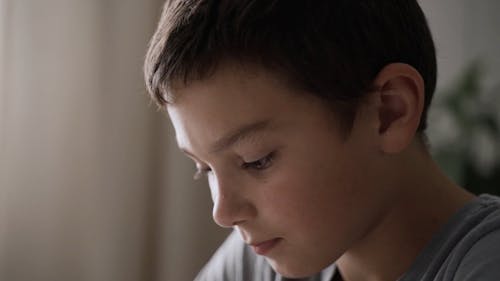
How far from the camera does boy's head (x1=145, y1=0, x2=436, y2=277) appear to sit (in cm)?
83

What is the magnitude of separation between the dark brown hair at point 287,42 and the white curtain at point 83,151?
784 mm

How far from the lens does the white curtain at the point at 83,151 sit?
1606mm

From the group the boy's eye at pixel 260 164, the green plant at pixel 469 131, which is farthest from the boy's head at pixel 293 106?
the green plant at pixel 469 131

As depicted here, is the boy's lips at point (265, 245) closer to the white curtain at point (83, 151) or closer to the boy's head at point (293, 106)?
the boy's head at point (293, 106)

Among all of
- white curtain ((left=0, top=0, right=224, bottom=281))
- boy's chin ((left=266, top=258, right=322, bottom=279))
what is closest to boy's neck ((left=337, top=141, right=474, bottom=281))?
boy's chin ((left=266, top=258, right=322, bottom=279))

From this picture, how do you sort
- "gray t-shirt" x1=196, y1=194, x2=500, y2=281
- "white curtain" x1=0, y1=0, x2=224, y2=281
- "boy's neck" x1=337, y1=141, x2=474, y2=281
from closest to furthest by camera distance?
"gray t-shirt" x1=196, y1=194, x2=500, y2=281
"boy's neck" x1=337, y1=141, x2=474, y2=281
"white curtain" x1=0, y1=0, x2=224, y2=281

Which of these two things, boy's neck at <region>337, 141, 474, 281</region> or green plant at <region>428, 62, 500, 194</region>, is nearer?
boy's neck at <region>337, 141, 474, 281</region>

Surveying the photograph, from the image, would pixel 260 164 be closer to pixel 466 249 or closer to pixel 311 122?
pixel 311 122

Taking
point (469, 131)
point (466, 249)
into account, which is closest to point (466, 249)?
point (466, 249)

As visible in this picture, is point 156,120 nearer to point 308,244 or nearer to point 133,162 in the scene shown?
point 133,162

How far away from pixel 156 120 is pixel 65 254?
0.36 metres

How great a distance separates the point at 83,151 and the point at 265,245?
0.86 meters

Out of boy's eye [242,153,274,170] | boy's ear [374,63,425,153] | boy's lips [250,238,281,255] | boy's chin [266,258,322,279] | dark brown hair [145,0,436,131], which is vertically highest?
dark brown hair [145,0,436,131]

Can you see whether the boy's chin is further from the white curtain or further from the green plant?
the green plant
